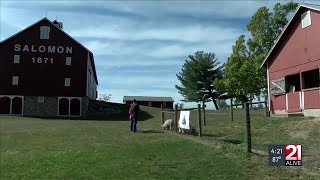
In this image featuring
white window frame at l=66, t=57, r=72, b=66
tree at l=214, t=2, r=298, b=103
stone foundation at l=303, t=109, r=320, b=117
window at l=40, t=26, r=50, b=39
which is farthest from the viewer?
white window frame at l=66, t=57, r=72, b=66

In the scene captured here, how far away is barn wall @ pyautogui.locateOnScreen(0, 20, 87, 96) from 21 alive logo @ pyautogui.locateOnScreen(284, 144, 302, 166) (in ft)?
146

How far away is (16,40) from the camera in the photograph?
53188 millimetres

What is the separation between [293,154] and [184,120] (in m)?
11.8

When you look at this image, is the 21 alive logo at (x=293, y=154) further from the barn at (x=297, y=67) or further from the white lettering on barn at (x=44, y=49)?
the white lettering on barn at (x=44, y=49)

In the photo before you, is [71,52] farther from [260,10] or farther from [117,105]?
[260,10]

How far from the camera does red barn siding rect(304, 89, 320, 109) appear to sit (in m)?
24.9

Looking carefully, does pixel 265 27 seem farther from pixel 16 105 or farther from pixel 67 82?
pixel 16 105

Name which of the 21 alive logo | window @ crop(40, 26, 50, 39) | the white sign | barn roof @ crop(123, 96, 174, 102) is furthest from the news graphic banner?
barn roof @ crop(123, 96, 174, 102)

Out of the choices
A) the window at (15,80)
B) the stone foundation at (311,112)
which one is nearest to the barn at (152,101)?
the window at (15,80)

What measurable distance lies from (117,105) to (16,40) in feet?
47.0

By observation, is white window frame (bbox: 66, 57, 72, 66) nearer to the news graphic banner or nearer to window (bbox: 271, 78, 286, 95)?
window (bbox: 271, 78, 286, 95)

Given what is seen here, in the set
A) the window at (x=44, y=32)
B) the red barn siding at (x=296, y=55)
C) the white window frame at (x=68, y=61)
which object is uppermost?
the window at (x=44, y=32)

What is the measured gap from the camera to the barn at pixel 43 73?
52.1 metres

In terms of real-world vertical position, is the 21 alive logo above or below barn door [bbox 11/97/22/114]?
below
